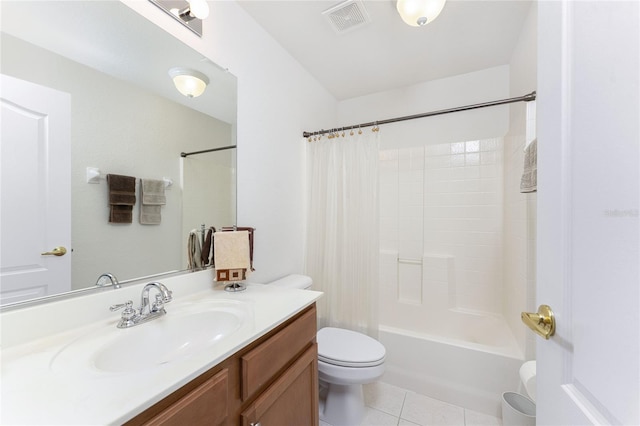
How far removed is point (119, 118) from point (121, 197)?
299 mm

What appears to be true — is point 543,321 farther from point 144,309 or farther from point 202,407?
point 144,309

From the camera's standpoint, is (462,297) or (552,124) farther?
(462,297)

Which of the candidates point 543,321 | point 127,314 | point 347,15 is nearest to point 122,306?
point 127,314

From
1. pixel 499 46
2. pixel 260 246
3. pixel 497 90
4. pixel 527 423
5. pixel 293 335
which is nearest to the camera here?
pixel 293 335

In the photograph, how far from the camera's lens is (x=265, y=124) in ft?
5.43

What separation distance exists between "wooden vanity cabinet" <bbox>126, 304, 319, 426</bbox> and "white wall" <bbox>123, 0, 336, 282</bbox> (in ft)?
2.10

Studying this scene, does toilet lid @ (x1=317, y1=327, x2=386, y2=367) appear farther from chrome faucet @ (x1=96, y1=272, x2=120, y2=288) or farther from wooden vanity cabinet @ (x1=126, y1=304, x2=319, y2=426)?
chrome faucet @ (x1=96, y1=272, x2=120, y2=288)

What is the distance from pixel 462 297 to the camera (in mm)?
2195

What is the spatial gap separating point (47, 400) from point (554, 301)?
3.43ft

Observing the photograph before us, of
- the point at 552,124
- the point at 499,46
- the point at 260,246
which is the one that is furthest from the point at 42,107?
the point at 499,46

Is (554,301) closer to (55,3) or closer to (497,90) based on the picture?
(55,3)

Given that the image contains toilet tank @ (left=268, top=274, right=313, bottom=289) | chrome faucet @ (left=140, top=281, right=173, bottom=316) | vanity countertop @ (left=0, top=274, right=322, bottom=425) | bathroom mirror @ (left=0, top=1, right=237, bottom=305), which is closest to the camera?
vanity countertop @ (left=0, top=274, right=322, bottom=425)

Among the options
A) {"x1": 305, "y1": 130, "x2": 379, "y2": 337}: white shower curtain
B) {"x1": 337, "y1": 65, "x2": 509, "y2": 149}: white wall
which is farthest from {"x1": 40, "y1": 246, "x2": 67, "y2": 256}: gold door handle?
{"x1": 337, "y1": 65, "x2": 509, "y2": 149}: white wall

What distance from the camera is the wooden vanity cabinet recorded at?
592mm
